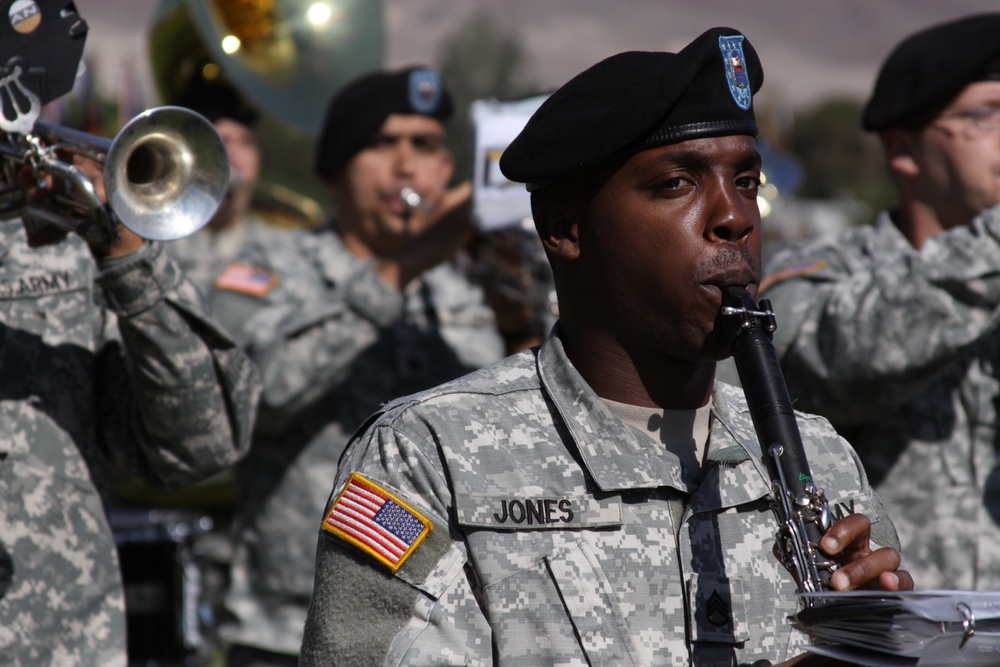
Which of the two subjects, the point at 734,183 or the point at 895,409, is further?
the point at 895,409

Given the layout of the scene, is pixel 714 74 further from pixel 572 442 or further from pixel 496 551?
pixel 496 551

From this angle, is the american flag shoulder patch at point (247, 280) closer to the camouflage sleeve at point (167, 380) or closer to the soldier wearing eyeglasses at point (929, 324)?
the camouflage sleeve at point (167, 380)

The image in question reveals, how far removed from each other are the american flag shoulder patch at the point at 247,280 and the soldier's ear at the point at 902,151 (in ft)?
7.02

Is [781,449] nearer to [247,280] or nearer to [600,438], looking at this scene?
[600,438]

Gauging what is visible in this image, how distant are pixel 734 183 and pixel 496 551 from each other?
71 cm

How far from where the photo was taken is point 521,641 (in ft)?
6.53

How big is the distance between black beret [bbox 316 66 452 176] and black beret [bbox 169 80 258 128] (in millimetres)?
2173

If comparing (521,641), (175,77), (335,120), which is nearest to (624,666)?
(521,641)

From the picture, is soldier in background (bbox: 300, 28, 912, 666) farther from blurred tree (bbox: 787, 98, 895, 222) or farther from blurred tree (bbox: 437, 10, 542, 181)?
blurred tree (bbox: 787, 98, 895, 222)

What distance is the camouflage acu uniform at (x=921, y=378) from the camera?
362 cm

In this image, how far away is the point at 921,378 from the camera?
366 centimetres

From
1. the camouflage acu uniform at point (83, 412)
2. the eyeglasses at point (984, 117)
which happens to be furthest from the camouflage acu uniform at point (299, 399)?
the eyeglasses at point (984, 117)

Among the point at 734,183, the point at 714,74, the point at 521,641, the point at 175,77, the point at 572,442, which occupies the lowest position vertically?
the point at 175,77

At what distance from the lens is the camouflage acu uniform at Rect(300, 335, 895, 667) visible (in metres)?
1.99
